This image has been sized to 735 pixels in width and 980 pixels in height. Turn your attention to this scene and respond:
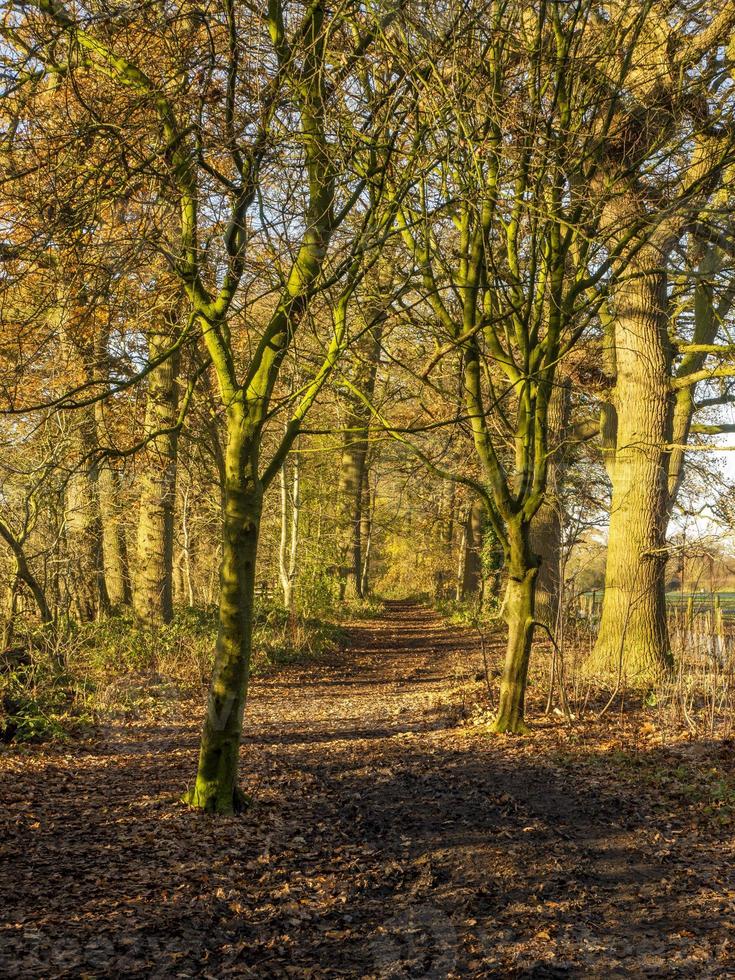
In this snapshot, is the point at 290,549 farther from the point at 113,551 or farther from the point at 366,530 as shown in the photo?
the point at 366,530

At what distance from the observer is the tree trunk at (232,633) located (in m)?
5.89

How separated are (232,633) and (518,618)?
3.62m

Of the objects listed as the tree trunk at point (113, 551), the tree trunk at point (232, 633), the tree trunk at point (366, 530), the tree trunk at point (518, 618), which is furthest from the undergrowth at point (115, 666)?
the tree trunk at point (366, 530)

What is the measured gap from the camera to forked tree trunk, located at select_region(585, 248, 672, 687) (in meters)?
10.7

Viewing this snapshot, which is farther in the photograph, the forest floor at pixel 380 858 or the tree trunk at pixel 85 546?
the tree trunk at pixel 85 546

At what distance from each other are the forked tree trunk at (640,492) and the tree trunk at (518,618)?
8.30ft

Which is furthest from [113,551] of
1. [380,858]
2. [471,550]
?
[471,550]

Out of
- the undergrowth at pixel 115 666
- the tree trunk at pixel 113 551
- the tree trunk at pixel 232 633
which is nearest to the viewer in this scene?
the tree trunk at pixel 232 633

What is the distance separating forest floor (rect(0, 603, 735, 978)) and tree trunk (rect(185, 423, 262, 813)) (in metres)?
0.27

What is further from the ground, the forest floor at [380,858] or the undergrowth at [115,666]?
the undergrowth at [115,666]

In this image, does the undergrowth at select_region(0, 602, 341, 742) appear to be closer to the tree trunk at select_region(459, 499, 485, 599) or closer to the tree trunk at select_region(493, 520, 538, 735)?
the tree trunk at select_region(493, 520, 538, 735)

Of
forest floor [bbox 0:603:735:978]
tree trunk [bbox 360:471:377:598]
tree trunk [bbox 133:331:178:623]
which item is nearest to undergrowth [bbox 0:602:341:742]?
tree trunk [bbox 133:331:178:623]

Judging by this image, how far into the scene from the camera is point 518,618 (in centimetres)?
851

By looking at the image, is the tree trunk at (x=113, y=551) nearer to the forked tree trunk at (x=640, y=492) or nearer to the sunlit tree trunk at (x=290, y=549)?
the sunlit tree trunk at (x=290, y=549)
